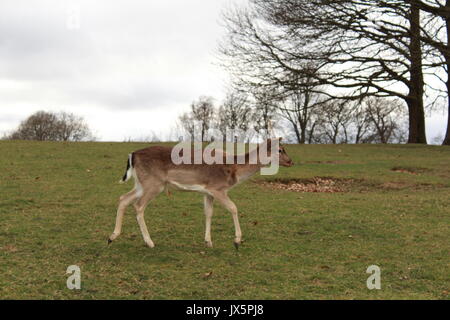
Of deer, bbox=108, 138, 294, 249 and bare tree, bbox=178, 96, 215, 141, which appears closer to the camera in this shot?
deer, bbox=108, 138, 294, 249

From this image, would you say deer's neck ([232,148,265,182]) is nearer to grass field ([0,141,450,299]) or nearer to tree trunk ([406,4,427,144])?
grass field ([0,141,450,299])

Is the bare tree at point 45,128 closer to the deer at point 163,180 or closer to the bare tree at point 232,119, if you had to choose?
the bare tree at point 232,119

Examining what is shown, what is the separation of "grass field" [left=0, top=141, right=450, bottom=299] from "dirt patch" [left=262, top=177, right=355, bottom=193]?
8.5 inches

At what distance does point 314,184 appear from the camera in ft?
55.6

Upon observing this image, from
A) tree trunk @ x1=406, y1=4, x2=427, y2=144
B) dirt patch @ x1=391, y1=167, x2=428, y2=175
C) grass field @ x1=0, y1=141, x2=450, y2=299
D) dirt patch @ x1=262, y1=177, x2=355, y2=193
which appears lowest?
grass field @ x1=0, y1=141, x2=450, y2=299

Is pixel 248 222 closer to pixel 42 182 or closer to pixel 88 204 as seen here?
pixel 88 204

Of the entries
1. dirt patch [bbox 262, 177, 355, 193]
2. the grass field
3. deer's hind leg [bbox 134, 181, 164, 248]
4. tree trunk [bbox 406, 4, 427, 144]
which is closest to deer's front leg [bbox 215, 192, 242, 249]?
the grass field

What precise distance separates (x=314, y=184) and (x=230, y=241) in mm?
8017

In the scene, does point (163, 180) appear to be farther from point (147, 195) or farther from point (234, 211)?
point (234, 211)

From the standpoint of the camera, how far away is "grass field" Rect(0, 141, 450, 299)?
22.6ft

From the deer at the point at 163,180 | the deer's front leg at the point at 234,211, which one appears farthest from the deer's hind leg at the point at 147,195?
the deer's front leg at the point at 234,211

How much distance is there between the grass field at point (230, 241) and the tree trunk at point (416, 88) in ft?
25.0

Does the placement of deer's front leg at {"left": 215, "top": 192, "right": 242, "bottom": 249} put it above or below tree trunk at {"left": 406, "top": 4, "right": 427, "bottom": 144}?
below
